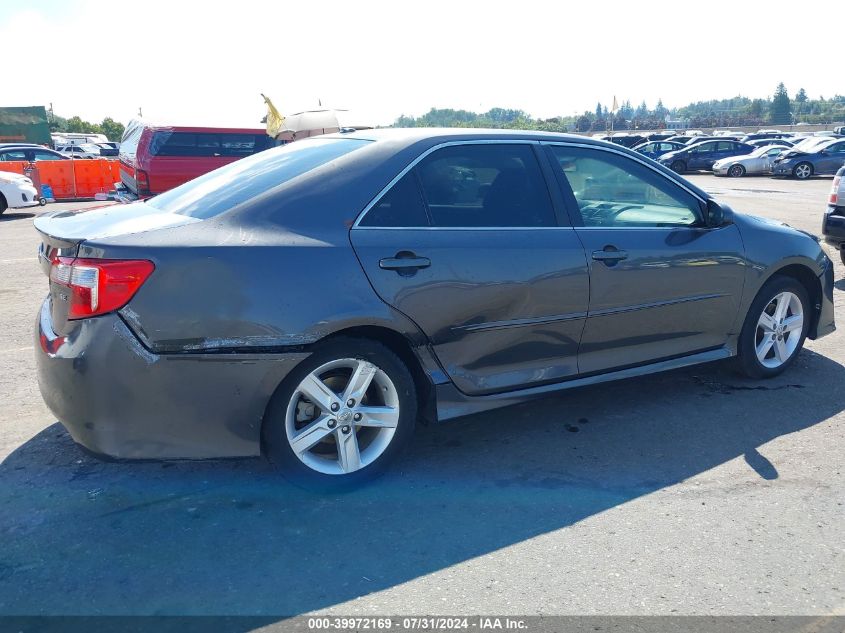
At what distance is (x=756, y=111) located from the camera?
13550 centimetres

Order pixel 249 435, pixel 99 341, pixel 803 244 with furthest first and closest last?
1. pixel 803 244
2. pixel 249 435
3. pixel 99 341

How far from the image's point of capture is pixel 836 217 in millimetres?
8430

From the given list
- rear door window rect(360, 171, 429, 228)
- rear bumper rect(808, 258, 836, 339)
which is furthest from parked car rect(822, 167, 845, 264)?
rear door window rect(360, 171, 429, 228)

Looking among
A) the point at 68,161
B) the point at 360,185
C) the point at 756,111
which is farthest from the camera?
the point at 756,111

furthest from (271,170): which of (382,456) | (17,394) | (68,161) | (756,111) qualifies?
(756,111)

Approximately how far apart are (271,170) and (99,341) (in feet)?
4.17

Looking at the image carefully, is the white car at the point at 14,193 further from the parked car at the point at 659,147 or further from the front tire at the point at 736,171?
the parked car at the point at 659,147

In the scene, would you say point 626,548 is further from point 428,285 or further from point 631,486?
point 428,285

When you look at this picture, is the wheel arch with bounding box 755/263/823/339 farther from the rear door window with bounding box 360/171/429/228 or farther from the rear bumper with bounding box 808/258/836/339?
the rear door window with bounding box 360/171/429/228

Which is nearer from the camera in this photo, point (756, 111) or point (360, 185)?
point (360, 185)

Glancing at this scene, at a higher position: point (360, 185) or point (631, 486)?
point (360, 185)

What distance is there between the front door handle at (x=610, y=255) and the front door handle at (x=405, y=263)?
41.8 inches

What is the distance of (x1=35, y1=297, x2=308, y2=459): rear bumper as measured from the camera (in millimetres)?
3160

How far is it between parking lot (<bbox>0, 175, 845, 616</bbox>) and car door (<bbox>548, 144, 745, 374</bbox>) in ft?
1.52
